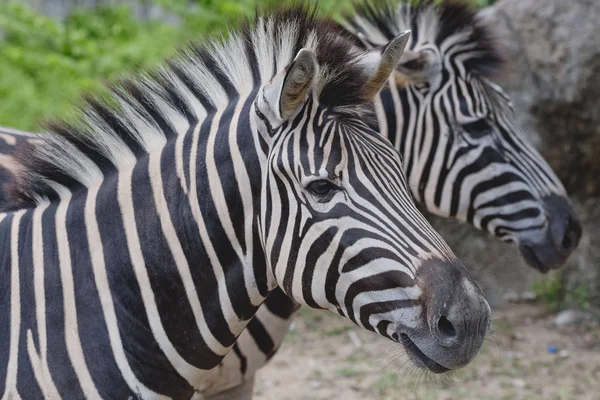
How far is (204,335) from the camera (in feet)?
9.14

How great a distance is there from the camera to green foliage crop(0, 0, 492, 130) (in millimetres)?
8891

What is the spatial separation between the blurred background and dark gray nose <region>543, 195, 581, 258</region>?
6.19ft

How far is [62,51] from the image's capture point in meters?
10.5

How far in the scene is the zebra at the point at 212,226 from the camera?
2.48 meters

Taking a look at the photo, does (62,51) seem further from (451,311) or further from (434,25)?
(451,311)

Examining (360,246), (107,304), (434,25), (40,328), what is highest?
(40,328)

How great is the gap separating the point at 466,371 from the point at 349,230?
365 cm

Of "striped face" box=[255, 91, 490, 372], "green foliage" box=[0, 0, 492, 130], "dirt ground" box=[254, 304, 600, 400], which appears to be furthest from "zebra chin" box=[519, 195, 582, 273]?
"green foliage" box=[0, 0, 492, 130]

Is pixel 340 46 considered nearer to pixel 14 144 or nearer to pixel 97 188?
pixel 97 188

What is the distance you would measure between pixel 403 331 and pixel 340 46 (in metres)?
1.12

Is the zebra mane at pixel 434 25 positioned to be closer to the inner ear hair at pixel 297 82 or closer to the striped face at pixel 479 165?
the striped face at pixel 479 165

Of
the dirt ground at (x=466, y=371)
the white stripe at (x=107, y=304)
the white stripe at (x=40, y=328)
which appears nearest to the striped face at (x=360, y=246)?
the white stripe at (x=107, y=304)

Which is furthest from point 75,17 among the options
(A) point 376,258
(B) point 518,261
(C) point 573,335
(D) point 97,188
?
(A) point 376,258

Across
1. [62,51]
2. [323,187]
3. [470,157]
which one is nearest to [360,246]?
[323,187]
